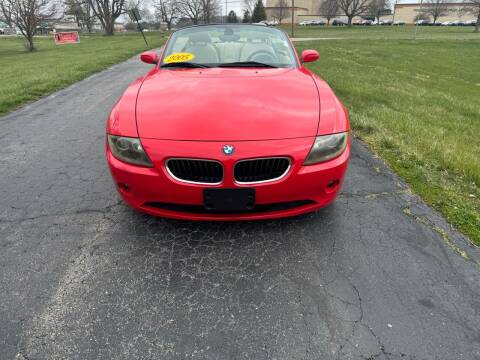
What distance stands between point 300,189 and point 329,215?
68cm

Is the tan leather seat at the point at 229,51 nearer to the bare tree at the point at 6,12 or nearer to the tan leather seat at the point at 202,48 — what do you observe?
the tan leather seat at the point at 202,48

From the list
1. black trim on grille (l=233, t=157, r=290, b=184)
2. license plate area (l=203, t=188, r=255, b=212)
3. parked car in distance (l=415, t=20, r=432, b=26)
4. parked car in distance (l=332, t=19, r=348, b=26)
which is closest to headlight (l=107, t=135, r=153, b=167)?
license plate area (l=203, t=188, r=255, b=212)

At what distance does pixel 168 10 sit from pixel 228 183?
79.5 meters

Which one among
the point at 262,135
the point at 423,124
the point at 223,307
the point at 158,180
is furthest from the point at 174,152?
the point at 423,124

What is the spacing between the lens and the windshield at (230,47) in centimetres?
331

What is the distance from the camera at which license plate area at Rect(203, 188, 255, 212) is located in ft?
6.70

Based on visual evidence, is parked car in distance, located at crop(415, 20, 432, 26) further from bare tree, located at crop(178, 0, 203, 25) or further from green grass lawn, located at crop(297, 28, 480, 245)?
green grass lawn, located at crop(297, 28, 480, 245)

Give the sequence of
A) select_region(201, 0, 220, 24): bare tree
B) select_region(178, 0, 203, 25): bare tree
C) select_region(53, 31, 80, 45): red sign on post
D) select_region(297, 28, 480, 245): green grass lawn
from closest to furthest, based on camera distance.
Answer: select_region(297, 28, 480, 245): green grass lawn, select_region(53, 31, 80, 45): red sign on post, select_region(201, 0, 220, 24): bare tree, select_region(178, 0, 203, 25): bare tree

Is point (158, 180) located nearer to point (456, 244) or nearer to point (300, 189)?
point (300, 189)

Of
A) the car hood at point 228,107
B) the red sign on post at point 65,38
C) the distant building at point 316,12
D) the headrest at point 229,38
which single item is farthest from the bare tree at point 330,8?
the car hood at point 228,107

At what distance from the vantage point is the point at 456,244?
7.59 feet

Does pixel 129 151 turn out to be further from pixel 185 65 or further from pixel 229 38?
pixel 229 38

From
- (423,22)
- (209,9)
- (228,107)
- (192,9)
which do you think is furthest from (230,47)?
(423,22)

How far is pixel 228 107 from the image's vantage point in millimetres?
2309
